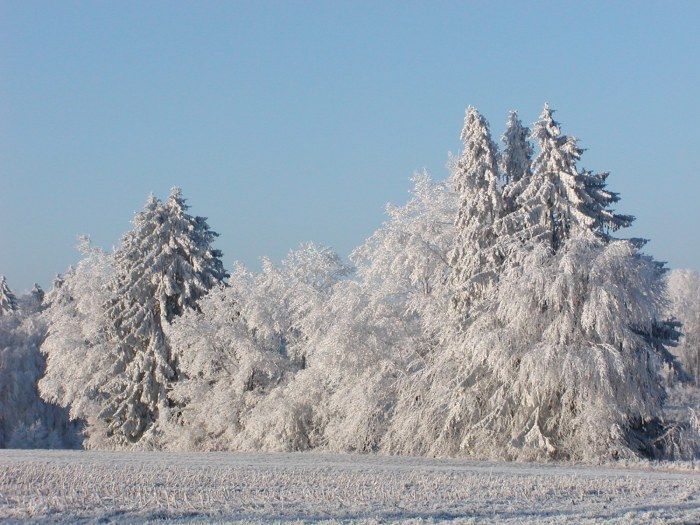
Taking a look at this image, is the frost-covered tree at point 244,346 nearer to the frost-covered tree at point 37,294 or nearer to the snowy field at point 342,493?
the snowy field at point 342,493

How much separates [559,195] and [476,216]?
11.6 feet

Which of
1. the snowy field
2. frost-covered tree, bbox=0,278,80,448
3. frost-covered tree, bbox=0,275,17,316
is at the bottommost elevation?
the snowy field

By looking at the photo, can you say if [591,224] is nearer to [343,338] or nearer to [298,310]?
[343,338]

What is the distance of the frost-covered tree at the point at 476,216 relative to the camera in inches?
1331

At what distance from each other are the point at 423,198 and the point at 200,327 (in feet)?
45.4

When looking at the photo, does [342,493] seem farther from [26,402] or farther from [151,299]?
[26,402]

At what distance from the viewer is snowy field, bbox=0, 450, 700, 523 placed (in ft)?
50.2

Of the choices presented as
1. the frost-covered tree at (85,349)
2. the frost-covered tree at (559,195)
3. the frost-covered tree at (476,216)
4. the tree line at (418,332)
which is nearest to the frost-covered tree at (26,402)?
the frost-covered tree at (85,349)

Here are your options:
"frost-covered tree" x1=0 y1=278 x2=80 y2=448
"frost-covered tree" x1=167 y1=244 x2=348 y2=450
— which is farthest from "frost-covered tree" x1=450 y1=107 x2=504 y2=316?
"frost-covered tree" x1=0 y1=278 x2=80 y2=448

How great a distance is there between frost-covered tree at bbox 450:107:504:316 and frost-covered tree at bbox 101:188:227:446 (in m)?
19.5

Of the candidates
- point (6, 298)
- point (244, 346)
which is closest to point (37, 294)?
point (6, 298)

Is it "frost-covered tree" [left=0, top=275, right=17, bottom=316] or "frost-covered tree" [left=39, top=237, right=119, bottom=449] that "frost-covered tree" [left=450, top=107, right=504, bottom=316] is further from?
"frost-covered tree" [left=0, top=275, right=17, bottom=316]

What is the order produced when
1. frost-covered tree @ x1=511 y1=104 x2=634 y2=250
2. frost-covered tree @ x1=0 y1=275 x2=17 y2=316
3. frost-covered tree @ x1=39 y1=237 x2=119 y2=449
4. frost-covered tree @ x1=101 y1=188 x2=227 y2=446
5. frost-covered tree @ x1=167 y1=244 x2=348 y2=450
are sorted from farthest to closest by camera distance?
1. frost-covered tree @ x1=0 y1=275 x2=17 y2=316
2. frost-covered tree @ x1=39 y1=237 x2=119 y2=449
3. frost-covered tree @ x1=101 y1=188 x2=227 y2=446
4. frost-covered tree @ x1=167 y1=244 x2=348 y2=450
5. frost-covered tree @ x1=511 y1=104 x2=634 y2=250

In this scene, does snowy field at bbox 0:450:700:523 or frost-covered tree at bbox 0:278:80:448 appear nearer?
snowy field at bbox 0:450:700:523
